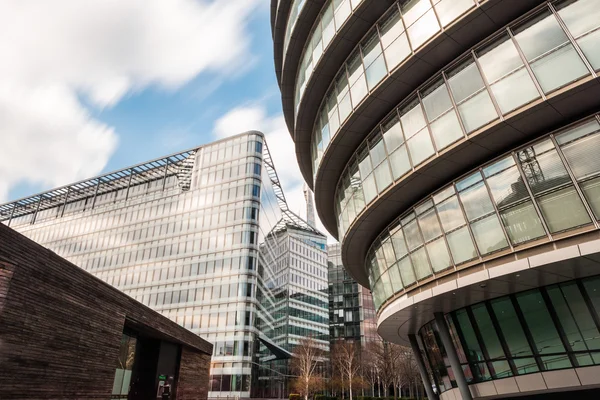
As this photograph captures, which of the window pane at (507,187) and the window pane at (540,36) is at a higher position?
the window pane at (540,36)

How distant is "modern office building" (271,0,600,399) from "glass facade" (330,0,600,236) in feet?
0.14

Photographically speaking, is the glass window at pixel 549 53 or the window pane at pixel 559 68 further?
the glass window at pixel 549 53

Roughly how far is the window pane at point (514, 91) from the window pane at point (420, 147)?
2.49 m

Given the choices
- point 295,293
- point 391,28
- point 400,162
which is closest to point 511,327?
point 400,162

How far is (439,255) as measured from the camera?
13195mm

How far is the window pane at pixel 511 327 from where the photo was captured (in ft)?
41.6

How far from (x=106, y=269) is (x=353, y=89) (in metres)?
73.2

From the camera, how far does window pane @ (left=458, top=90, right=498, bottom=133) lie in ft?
37.4

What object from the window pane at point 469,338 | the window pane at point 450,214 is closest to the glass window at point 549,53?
the window pane at point 450,214

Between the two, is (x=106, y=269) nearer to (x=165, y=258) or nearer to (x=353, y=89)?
(x=165, y=258)

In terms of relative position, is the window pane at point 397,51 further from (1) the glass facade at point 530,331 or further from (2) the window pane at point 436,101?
(1) the glass facade at point 530,331

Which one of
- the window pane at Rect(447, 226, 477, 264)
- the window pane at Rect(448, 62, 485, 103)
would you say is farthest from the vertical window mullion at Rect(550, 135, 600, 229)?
the window pane at Rect(447, 226, 477, 264)

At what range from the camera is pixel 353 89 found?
1631 centimetres

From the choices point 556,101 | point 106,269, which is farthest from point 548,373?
point 106,269
